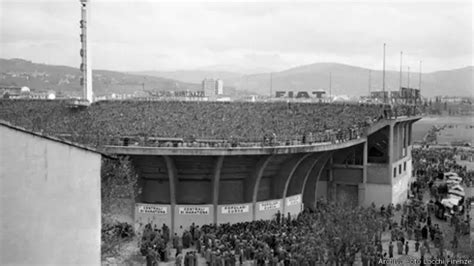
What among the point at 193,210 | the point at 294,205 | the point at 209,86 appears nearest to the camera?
the point at 193,210

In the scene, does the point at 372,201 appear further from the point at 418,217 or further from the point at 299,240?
the point at 299,240

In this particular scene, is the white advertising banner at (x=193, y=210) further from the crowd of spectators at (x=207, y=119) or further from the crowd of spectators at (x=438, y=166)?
the crowd of spectators at (x=438, y=166)

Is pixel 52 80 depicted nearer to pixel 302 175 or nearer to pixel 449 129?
pixel 302 175

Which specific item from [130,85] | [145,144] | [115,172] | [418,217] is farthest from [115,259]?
[130,85]

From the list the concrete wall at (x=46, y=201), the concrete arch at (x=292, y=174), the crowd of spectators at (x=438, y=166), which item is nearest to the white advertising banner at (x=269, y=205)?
the concrete arch at (x=292, y=174)

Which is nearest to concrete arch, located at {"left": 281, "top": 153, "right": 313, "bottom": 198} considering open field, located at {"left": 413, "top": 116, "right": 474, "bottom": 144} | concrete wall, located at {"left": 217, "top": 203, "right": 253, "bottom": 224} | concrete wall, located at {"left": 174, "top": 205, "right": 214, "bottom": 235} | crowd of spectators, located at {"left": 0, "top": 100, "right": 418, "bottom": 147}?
crowd of spectators, located at {"left": 0, "top": 100, "right": 418, "bottom": 147}

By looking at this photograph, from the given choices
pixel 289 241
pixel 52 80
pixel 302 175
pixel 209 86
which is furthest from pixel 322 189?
pixel 52 80

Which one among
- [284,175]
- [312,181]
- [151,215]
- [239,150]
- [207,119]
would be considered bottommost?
[151,215]
